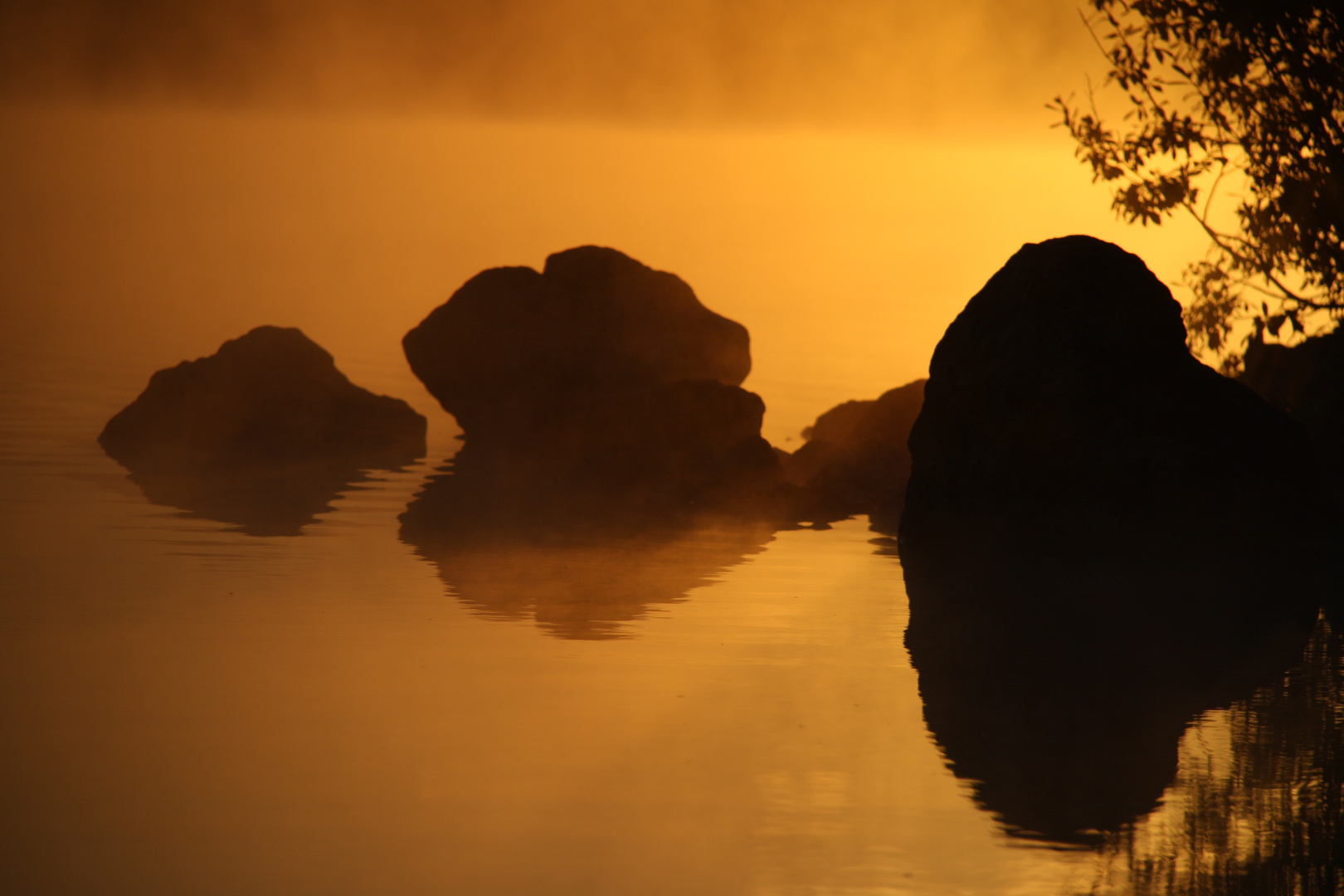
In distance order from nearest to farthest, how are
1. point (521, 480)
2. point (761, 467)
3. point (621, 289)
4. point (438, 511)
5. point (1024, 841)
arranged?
point (1024, 841), point (438, 511), point (761, 467), point (521, 480), point (621, 289)

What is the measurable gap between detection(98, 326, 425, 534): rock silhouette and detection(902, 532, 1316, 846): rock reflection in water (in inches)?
424

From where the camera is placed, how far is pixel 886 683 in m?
8.77

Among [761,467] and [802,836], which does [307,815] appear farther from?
[761,467]

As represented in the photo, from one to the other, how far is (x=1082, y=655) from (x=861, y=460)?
10492mm

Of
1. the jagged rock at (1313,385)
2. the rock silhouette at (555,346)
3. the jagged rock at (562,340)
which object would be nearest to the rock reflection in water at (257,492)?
the rock silhouette at (555,346)

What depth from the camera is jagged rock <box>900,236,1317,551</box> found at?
13914mm

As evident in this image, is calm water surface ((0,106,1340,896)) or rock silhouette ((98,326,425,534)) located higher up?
rock silhouette ((98,326,425,534))

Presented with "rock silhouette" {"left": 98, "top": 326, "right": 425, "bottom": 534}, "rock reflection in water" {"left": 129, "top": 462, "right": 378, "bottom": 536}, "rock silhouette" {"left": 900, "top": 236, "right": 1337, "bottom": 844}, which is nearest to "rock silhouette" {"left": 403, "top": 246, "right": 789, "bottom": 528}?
"rock silhouette" {"left": 98, "top": 326, "right": 425, "bottom": 534}

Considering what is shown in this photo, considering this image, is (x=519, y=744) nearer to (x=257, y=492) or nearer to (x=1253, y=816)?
(x=1253, y=816)

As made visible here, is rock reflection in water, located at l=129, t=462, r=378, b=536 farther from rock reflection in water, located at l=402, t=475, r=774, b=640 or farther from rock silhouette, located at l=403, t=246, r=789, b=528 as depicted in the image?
rock silhouette, located at l=403, t=246, r=789, b=528

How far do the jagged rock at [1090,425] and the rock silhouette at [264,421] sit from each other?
361 inches

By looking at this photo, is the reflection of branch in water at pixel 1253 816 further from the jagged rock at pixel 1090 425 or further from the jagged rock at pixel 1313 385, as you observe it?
the jagged rock at pixel 1313 385

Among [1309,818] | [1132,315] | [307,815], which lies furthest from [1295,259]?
[307,815]

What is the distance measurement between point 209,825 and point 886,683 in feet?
14.5
